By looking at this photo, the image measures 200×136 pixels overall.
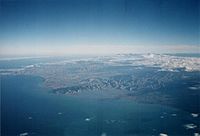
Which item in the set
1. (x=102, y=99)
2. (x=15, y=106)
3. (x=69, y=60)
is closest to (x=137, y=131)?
(x=102, y=99)

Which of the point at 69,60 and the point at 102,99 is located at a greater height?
the point at 69,60

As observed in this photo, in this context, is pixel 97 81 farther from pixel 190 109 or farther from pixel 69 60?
pixel 190 109

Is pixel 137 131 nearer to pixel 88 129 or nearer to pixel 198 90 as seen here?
pixel 88 129

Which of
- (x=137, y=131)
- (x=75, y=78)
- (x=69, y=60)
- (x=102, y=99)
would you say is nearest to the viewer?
(x=137, y=131)

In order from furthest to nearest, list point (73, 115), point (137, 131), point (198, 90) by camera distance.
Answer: point (198, 90)
point (73, 115)
point (137, 131)

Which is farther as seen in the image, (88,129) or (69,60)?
(69,60)

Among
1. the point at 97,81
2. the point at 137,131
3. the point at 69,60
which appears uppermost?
the point at 69,60

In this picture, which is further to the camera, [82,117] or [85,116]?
[85,116]
